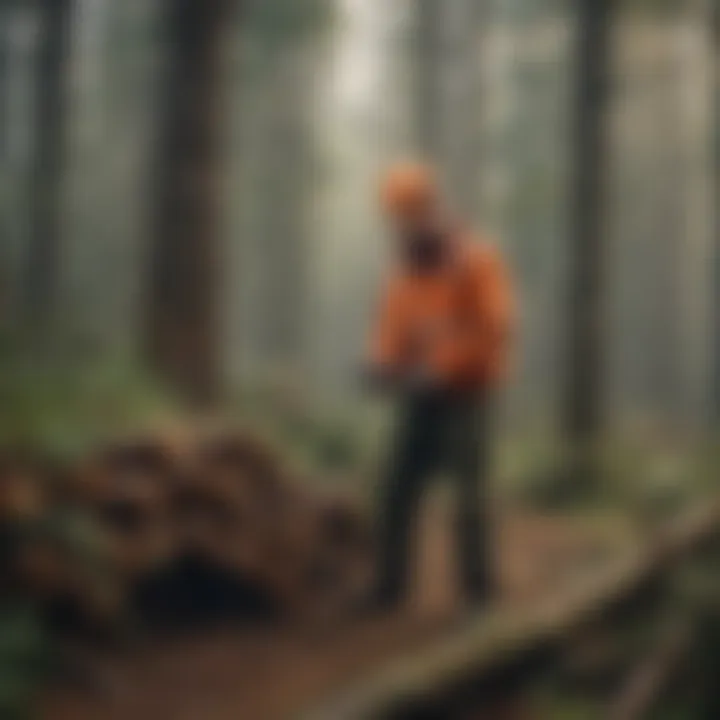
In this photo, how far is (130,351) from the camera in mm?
4500

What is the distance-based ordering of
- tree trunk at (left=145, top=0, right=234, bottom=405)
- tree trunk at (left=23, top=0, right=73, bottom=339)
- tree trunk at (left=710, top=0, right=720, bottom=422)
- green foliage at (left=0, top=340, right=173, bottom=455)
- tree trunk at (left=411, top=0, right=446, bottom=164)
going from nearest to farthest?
green foliage at (left=0, top=340, right=173, bottom=455), tree trunk at (left=23, top=0, right=73, bottom=339), tree trunk at (left=145, top=0, right=234, bottom=405), tree trunk at (left=710, top=0, right=720, bottom=422), tree trunk at (left=411, top=0, right=446, bottom=164)

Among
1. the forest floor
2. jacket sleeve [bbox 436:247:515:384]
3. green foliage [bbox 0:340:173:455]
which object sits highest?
jacket sleeve [bbox 436:247:515:384]

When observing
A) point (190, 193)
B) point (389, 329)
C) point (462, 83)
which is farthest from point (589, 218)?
point (462, 83)

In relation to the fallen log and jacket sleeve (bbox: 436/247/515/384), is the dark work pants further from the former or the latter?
the fallen log

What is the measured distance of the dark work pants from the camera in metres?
3.66

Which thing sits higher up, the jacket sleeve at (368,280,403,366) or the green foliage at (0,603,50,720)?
the jacket sleeve at (368,280,403,366)

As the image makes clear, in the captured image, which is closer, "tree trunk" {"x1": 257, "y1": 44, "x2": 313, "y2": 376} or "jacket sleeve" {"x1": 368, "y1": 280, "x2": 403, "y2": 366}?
"jacket sleeve" {"x1": 368, "y1": 280, "x2": 403, "y2": 366}

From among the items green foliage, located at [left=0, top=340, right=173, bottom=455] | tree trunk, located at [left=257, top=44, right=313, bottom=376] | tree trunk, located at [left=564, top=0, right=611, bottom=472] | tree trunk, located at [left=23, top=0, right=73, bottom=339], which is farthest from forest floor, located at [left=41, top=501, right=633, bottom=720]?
tree trunk, located at [left=257, top=44, right=313, bottom=376]

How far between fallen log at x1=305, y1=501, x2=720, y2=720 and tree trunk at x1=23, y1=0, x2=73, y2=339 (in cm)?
174

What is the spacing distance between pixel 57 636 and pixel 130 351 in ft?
4.85

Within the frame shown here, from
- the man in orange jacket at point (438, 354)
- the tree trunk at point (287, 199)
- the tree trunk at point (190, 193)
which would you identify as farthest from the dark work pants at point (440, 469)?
Answer: the tree trunk at point (287, 199)

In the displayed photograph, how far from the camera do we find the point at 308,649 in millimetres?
3354

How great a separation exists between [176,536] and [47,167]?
1.80m

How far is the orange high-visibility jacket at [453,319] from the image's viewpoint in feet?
11.5
